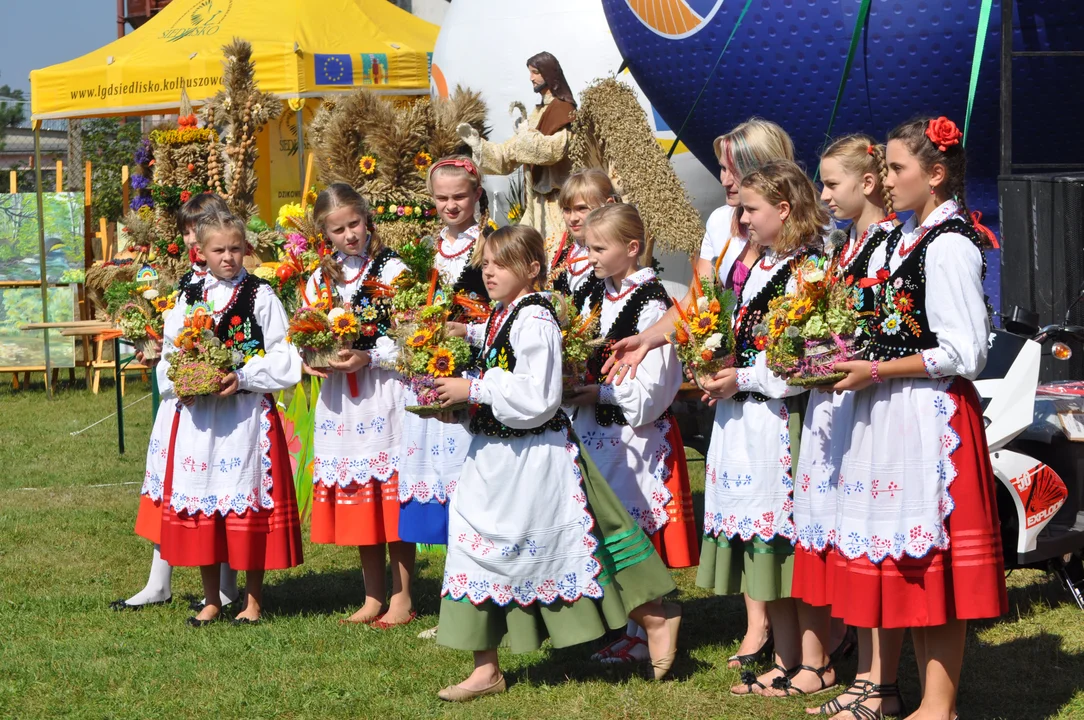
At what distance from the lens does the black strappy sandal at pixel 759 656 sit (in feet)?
15.6

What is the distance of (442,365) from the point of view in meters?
4.39

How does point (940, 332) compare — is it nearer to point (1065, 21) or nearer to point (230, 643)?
point (230, 643)

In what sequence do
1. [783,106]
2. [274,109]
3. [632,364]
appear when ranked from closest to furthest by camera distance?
[632,364], [783,106], [274,109]

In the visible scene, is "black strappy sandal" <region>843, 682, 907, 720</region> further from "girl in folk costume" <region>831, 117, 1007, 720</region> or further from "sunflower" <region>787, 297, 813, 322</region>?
"sunflower" <region>787, 297, 813, 322</region>

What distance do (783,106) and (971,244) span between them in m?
3.67

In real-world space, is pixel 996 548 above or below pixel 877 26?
below

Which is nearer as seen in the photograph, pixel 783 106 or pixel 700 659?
pixel 700 659

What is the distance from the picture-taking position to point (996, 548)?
3699 mm

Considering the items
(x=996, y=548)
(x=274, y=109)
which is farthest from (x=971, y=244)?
(x=274, y=109)

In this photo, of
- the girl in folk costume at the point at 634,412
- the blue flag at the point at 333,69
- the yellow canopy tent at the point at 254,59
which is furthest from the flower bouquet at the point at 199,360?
the blue flag at the point at 333,69

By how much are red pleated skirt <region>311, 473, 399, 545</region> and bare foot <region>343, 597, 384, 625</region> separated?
285 mm

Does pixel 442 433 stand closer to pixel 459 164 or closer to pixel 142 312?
pixel 459 164

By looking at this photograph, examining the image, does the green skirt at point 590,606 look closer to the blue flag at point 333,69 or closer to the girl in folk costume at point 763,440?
the girl in folk costume at point 763,440

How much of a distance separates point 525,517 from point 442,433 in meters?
1.07
